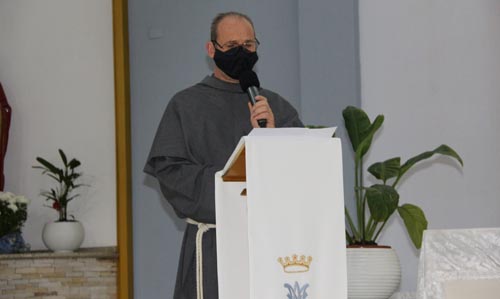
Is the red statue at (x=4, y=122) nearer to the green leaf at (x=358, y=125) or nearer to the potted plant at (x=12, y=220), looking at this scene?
the potted plant at (x=12, y=220)

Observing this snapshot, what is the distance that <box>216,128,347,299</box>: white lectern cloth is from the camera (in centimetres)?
201

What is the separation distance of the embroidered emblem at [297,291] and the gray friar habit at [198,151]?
893 millimetres

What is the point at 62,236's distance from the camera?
5.09 meters

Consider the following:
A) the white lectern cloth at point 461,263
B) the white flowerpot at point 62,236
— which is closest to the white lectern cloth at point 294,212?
the white lectern cloth at point 461,263

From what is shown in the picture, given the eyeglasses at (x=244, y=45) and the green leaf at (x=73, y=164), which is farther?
the green leaf at (x=73, y=164)

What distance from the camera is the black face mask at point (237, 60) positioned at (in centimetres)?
317

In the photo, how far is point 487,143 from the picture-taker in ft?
16.2

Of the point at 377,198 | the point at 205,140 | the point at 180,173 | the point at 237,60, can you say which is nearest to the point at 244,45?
the point at 237,60

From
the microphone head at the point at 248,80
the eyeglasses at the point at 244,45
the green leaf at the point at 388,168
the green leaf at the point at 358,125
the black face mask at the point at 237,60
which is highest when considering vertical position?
the eyeglasses at the point at 244,45

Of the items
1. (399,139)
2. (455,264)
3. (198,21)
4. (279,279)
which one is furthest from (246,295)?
(198,21)

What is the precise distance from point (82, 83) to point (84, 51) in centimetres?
20

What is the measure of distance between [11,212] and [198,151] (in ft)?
7.11

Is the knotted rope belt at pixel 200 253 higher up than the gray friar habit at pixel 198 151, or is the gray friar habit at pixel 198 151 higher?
the gray friar habit at pixel 198 151

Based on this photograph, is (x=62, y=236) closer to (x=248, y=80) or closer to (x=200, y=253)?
(x=200, y=253)
